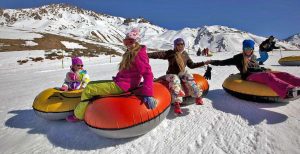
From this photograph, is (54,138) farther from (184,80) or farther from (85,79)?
(184,80)

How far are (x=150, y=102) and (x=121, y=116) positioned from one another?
0.59 m

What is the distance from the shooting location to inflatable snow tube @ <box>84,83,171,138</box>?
4.18 meters

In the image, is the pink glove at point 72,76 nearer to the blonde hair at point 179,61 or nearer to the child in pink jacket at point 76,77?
the child in pink jacket at point 76,77

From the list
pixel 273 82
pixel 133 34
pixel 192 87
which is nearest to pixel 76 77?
pixel 133 34

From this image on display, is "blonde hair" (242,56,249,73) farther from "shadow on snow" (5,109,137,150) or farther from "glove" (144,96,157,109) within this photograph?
"shadow on snow" (5,109,137,150)

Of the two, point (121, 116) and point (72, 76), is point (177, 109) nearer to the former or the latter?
point (121, 116)

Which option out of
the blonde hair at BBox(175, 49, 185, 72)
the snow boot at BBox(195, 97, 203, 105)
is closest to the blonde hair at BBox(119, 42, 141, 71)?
the blonde hair at BBox(175, 49, 185, 72)

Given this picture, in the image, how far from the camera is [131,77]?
4.73 meters

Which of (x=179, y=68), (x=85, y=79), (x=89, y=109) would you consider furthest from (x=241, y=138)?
(x=85, y=79)

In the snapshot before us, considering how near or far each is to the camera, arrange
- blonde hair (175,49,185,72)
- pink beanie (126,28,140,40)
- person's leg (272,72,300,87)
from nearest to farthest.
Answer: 1. pink beanie (126,28,140,40)
2. person's leg (272,72,300,87)
3. blonde hair (175,49,185,72)

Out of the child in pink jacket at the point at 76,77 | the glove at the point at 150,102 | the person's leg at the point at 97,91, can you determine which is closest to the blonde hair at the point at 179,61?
the glove at the point at 150,102

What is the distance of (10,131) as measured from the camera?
5.54m

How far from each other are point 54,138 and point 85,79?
1865 mm

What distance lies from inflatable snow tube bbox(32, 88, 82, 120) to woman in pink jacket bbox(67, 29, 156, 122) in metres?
0.81
